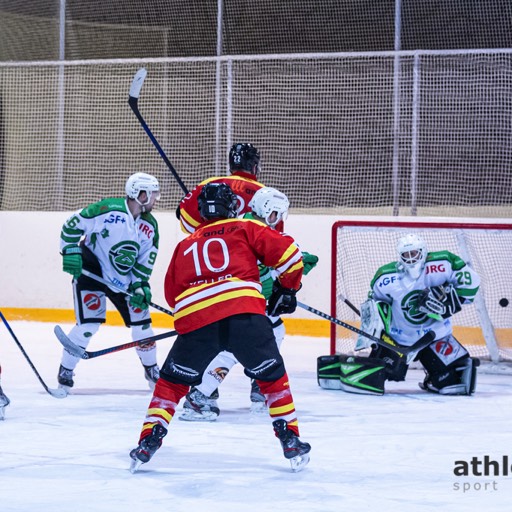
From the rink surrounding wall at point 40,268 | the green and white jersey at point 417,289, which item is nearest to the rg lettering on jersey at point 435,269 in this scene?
the green and white jersey at point 417,289

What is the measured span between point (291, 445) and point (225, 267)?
0.57 meters

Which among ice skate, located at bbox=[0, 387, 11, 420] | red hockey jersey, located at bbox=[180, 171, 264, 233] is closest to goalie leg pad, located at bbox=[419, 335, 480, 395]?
red hockey jersey, located at bbox=[180, 171, 264, 233]

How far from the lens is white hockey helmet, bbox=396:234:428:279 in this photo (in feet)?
16.8

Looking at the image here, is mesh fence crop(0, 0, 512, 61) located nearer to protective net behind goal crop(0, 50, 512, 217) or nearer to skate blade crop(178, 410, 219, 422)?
protective net behind goal crop(0, 50, 512, 217)

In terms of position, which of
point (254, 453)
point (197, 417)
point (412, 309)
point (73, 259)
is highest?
point (73, 259)

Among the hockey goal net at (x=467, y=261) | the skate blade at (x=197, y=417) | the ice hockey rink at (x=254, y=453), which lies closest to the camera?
the ice hockey rink at (x=254, y=453)

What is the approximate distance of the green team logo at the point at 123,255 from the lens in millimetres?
5000

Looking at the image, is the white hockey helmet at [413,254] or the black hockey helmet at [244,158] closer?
the black hockey helmet at [244,158]

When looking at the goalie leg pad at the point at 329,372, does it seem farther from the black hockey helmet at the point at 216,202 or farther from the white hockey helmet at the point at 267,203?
the black hockey helmet at the point at 216,202

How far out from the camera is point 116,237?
16.3 ft

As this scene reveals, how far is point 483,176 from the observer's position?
7.57m

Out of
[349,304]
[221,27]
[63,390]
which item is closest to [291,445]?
[63,390]

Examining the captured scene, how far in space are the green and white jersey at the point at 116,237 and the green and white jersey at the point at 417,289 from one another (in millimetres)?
1116

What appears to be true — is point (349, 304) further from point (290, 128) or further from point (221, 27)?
point (221, 27)
